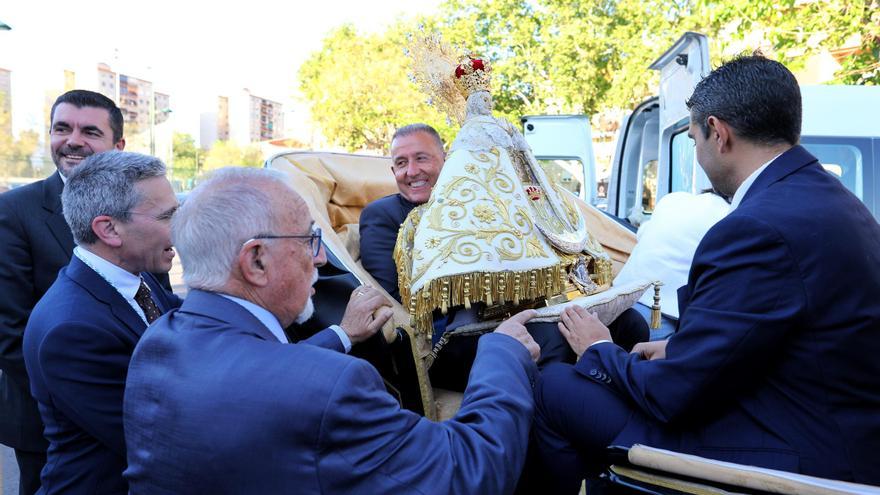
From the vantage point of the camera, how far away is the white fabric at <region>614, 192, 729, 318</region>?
3219 mm

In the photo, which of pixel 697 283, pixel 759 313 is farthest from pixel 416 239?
pixel 759 313

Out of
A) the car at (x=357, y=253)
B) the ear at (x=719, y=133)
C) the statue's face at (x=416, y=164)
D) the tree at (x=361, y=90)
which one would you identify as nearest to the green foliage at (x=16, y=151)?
the tree at (x=361, y=90)

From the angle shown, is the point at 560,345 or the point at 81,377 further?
the point at 560,345

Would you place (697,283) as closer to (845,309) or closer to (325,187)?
(845,309)

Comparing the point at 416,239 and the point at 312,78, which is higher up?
the point at 312,78

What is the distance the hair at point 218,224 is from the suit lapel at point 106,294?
1.59ft

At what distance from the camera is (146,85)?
8844cm

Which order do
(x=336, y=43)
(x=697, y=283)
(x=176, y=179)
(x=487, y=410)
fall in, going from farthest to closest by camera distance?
(x=176, y=179) → (x=336, y=43) → (x=697, y=283) → (x=487, y=410)

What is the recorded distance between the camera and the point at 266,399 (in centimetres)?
122

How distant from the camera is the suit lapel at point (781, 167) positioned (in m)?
1.76

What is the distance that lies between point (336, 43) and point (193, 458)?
89.9ft

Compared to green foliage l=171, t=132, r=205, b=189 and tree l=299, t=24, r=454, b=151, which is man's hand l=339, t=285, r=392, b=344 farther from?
green foliage l=171, t=132, r=205, b=189

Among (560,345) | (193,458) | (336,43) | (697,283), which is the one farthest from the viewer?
(336,43)

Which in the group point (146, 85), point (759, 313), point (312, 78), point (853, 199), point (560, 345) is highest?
point (146, 85)
